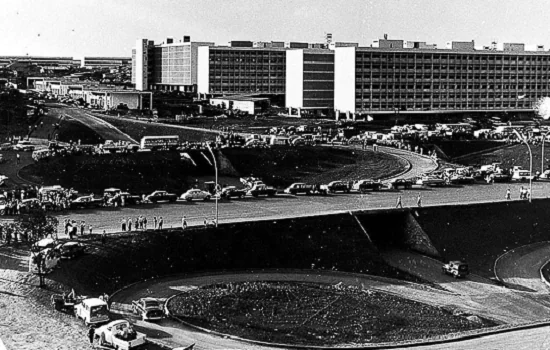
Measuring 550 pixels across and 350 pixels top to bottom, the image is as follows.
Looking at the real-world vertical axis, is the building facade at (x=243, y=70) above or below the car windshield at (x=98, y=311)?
above

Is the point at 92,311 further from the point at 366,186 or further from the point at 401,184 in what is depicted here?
the point at 401,184

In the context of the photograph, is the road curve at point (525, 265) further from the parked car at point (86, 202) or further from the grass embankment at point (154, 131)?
the grass embankment at point (154, 131)

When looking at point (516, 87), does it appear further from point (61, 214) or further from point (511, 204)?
point (61, 214)

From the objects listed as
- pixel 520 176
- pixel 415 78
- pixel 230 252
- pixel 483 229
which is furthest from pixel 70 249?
pixel 415 78

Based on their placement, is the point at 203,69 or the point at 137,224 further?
the point at 203,69

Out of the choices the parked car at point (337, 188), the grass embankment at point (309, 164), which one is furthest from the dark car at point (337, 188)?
the grass embankment at point (309, 164)

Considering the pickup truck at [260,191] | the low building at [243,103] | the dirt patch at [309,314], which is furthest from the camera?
the low building at [243,103]

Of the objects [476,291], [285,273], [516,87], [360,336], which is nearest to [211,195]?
[285,273]
